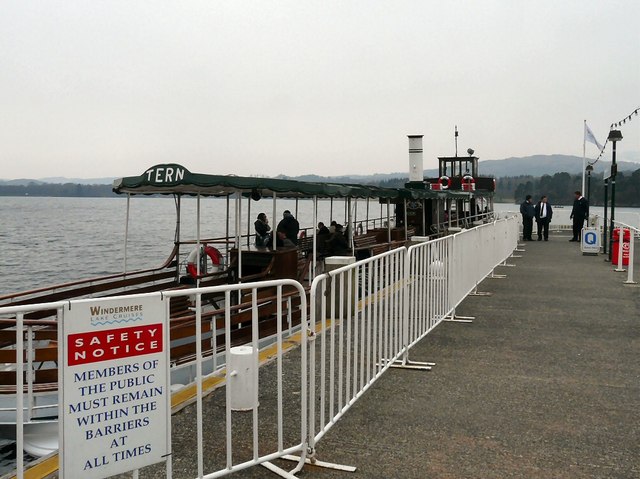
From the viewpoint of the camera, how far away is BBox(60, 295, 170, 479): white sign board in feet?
9.63

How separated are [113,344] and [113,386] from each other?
222 millimetres

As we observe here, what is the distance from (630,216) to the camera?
32688 mm

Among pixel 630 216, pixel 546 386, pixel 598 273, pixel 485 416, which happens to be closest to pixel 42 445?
pixel 485 416

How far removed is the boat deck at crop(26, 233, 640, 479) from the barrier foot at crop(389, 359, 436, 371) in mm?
91

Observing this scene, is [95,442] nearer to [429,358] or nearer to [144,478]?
[144,478]

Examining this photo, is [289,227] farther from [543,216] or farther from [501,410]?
[543,216]

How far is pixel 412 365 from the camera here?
6457 mm

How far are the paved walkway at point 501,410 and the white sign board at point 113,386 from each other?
890 millimetres

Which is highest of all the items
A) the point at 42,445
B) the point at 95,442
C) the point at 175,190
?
the point at 175,190

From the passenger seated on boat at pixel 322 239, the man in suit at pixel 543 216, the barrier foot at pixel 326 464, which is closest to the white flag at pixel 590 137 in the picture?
the man in suit at pixel 543 216

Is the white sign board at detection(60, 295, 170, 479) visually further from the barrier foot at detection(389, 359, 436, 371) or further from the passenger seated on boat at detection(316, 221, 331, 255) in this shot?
the passenger seated on boat at detection(316, 221, 331, 255)

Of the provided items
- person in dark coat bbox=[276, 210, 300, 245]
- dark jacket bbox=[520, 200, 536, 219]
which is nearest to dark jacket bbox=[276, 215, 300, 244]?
person in dark coat bbox=[276, 210, 300, 245]

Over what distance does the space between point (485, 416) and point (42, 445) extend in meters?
5.26

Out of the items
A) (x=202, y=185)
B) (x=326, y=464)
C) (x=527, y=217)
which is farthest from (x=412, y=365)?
(x=527, y=217)
